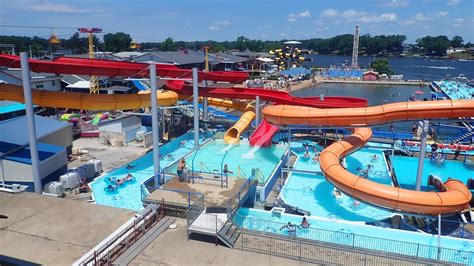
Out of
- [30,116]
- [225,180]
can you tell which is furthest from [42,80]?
[225,180]

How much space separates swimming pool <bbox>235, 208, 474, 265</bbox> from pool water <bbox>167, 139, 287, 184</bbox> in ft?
12.3

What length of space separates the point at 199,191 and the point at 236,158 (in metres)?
8.56

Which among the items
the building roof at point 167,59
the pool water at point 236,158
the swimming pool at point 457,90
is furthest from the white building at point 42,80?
the swimming pool at point 457,90

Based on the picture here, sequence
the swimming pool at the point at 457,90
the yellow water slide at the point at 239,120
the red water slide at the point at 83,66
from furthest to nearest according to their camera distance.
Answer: the swimming pool at the point at 457,90 < the yellow water slide at the point at 239,120 < the red water slide at the point at 83,66

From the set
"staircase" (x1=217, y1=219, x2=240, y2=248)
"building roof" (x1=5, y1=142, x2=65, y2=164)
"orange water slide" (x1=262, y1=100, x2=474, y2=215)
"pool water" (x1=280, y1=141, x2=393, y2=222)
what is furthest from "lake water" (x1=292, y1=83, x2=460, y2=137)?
"staircase" (x1=217, y1=219, x2=240, y2=248)

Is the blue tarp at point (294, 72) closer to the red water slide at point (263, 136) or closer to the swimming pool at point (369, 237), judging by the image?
the red water slide at point (263, 136)

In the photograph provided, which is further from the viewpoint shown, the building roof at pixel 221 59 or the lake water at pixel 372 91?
the building roof at pixel 221 59

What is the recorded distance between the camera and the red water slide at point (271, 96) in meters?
25.5

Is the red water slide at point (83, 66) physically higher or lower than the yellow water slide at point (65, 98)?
higher

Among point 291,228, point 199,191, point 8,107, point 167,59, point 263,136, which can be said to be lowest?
point 291,228

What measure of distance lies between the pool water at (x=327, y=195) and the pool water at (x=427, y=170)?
1.10m

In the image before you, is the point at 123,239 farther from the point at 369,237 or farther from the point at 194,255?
the point at 369,237

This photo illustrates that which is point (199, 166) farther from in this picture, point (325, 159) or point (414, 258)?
point (414, 258)

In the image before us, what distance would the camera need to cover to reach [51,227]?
12.3m
